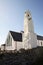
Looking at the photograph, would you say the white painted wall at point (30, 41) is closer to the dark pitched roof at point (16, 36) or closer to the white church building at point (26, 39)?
the white church building at point (26, 39)

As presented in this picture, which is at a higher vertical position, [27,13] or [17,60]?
[27,13]

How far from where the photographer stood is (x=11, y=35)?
38.4 metres

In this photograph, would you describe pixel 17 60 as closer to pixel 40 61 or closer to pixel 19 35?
pixel 40 61

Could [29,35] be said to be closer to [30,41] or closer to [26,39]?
[26,39]

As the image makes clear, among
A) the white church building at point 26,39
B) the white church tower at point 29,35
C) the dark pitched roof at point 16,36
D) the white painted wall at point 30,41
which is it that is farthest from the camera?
the dark pitched roof at point 16,36

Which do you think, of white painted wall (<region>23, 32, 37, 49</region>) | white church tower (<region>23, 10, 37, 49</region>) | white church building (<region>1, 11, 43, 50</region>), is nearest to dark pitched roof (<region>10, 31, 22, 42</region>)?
white church building (<region>1, 11, 43, 50</region>)

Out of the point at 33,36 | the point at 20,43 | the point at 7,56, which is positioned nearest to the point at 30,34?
the point at 33,36

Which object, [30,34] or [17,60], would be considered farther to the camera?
[30,34]

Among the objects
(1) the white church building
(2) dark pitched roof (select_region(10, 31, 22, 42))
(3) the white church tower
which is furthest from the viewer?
(2) dark pitched roof (select_region(10, 31, 22, 42))

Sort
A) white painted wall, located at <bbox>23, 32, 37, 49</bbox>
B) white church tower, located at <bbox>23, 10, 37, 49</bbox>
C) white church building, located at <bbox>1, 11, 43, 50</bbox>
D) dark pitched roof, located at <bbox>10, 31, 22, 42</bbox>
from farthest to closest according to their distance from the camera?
dark pitched roof, located at <bbox>10, 31, 22, 42</bbox>, white church building, located at <bbox>1, 11, 43, 50</bbox>, white church tower, located at <bbox>23, 10, 37, 49</bbox>, white painted wall, located at <bbox>23, 32, 37, 49</bbox>

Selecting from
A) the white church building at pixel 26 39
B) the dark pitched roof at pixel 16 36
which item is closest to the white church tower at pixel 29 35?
the white church building at pixel 26 39

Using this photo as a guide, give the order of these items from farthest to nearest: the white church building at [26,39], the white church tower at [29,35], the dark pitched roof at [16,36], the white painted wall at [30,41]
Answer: the dark pitched roof at [16,36], the white church building at [26,39], the white church tower at [29,35], the white painted wall at [30,41]

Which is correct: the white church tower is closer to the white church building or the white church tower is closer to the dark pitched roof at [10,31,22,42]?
the white church building

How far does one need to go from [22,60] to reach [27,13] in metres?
23.5
